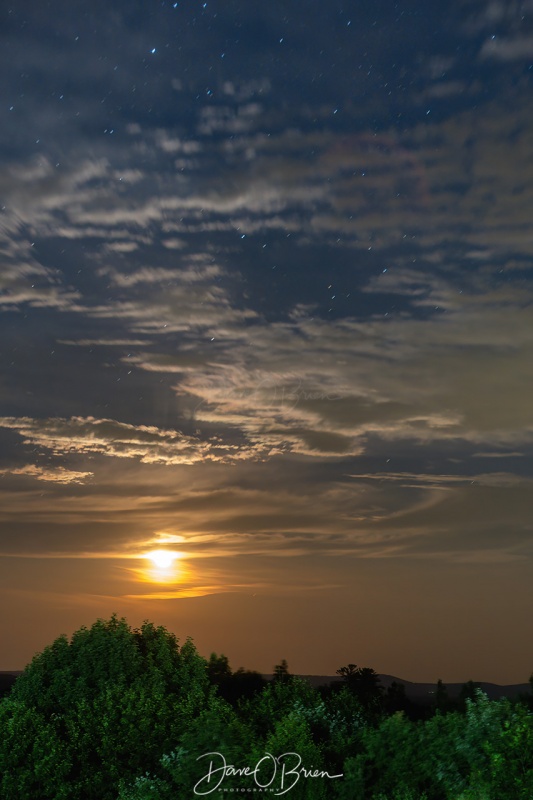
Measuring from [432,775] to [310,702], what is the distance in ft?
78.1

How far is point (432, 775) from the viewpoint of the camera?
49250 millimetres

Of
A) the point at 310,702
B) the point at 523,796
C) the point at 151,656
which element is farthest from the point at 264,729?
the point at 523,796

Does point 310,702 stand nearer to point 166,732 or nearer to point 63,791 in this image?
point 166,732
